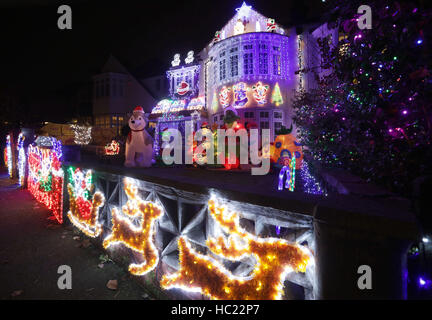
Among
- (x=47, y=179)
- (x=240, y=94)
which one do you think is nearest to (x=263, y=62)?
(x=240, y=94)

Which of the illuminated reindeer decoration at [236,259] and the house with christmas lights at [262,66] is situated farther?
the house with christmas lights at [262,66]

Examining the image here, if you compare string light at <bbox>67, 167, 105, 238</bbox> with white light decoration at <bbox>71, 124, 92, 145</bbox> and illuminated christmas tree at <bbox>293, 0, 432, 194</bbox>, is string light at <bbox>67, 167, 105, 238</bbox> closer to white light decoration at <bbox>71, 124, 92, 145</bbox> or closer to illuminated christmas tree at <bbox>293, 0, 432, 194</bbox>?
illuminated christmas tree at <bbox>293, 0, 432, 194</bbox>

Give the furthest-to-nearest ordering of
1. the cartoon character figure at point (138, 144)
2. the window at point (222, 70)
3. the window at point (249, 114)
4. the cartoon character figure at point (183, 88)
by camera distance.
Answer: the cartoon character figure at point (183, 88), the window at point (222, 70), the window at point (249, 114), the cartoon character figure at point (138, 144)

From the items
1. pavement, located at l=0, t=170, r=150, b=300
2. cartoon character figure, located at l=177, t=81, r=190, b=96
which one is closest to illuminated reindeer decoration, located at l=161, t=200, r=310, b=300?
pavement, located at l=0, t=170, r=150, b=300

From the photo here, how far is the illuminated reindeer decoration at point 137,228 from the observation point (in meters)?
2.96

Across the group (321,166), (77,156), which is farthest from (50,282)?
(321,166)

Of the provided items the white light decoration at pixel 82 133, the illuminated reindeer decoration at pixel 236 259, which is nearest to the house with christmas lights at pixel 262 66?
the illuminated reindeer decoration at pixel 236 259

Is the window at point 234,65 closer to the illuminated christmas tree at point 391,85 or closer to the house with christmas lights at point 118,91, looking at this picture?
the house with christmas lights at point 118,91

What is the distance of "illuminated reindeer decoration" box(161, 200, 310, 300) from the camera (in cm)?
180

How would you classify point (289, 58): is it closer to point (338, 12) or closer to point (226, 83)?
point (226, 83)

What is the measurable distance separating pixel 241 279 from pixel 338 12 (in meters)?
3.07

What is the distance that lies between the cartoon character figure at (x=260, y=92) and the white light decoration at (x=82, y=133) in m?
20.5

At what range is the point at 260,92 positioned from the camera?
50.7ft

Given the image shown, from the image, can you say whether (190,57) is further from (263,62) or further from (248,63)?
(263,62)
